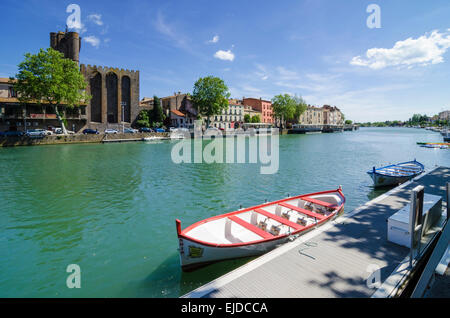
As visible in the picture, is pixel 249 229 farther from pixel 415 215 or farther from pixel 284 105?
pixel 284 105

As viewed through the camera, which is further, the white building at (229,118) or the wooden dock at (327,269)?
the white building at (229,118)

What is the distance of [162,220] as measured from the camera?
12.0 m

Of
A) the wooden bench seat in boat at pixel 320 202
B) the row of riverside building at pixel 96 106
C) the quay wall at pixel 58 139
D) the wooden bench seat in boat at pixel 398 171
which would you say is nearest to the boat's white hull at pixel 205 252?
the wooden bench seat in boat at pixel 320 202

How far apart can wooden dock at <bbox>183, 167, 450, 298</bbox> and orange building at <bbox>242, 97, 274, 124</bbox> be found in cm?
11303

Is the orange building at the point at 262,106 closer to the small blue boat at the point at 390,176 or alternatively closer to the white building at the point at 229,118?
the white building at the point at 229,118

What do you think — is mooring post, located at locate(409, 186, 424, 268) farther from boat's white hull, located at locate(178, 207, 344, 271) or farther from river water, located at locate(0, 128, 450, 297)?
river water, located at locate(0, 128, 450, 297)

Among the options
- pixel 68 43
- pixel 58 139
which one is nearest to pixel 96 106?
pixel 68 43

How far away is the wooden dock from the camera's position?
210 inches

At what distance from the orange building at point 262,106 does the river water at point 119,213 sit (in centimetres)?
9494

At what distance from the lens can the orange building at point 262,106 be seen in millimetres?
117875

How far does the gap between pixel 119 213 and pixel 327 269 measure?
1051 centimetres

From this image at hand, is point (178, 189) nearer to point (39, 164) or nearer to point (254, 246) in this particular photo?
point (254, 246)

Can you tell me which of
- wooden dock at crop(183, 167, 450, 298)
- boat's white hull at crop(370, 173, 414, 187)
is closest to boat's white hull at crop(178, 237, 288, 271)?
wooden dock at crop(183, 167, 450, 298)
